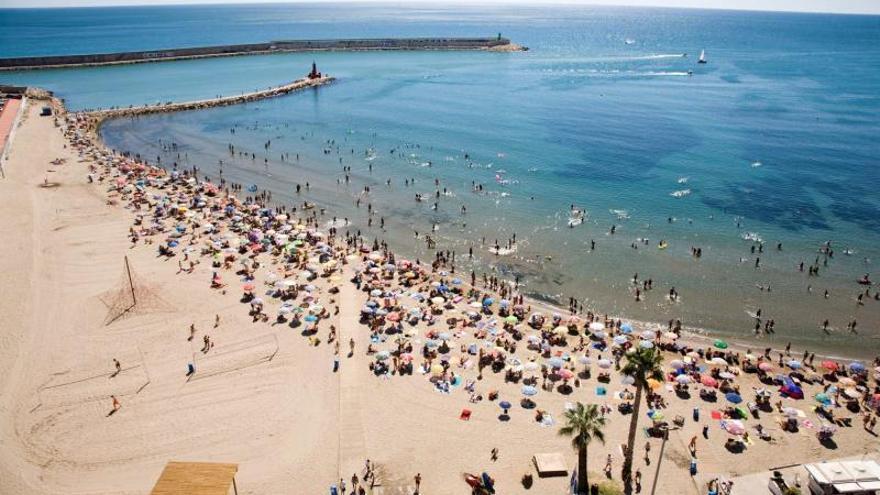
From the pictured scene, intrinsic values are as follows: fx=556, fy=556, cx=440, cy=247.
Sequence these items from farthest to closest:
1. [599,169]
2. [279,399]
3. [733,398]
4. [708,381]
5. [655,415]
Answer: [599,169]
[708,381]
[733,398]
[279,399]
[655,415]

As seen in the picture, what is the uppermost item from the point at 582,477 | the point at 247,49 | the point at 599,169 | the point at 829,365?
the point at 247,49

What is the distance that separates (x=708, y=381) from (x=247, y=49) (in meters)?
189

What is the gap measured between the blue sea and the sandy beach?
26.3 ft

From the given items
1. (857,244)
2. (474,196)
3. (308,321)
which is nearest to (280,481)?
(308,321)

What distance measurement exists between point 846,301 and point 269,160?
63172 mm

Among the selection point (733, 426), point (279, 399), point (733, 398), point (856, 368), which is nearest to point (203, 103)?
point (279, 399)

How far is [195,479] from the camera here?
21047 mm

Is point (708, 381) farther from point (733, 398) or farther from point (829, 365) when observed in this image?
point (829, 365)

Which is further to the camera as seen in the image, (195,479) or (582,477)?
(582,477)

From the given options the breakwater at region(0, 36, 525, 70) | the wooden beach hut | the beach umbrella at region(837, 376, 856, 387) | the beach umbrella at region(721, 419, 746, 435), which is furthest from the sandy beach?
the breakwater at region(0, 36, 525, 70)

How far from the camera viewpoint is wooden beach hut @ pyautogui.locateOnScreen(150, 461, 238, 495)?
20594 mm

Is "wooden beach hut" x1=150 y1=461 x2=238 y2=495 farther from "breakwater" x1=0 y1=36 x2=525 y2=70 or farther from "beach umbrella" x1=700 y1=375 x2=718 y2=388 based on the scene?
"breakwater" x1=0 y1=36 x2=525 y2=70

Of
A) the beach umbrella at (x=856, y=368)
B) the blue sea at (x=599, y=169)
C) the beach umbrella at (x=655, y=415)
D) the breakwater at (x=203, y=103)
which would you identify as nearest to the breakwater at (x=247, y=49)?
the blue sea at (x=599, y=169)

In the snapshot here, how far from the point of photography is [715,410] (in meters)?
29.4
